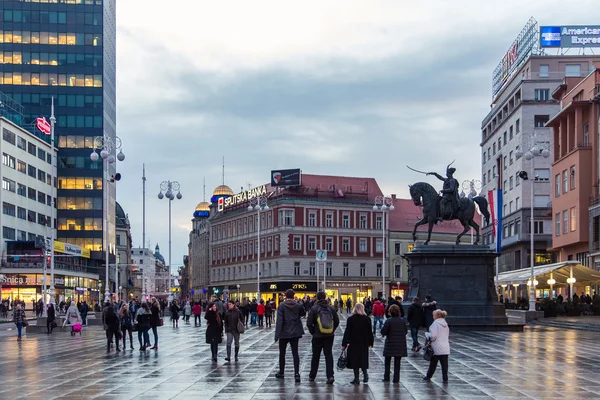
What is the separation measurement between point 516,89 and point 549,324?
4943cm

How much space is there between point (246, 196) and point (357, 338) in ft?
342

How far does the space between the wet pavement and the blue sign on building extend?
2743 inches

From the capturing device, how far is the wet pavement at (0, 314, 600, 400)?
17.7 m

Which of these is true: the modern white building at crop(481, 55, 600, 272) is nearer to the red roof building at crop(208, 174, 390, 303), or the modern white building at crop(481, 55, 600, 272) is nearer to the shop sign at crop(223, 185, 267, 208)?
the red roof building at crop(208, 174, 390, 303)

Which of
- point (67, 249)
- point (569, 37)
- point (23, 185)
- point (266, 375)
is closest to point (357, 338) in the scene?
point (266, 375)

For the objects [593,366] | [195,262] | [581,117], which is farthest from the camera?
[195,262]

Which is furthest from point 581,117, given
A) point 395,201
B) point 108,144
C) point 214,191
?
point 214,191

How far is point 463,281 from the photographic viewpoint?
43.8 metres

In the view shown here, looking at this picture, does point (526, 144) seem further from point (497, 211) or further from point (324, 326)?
point (324, 326)

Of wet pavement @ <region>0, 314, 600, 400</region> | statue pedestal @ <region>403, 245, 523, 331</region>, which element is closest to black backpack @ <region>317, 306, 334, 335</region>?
wet pavement @ <region>0, 314, 600, 400</region>

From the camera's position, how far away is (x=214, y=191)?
6491 inches

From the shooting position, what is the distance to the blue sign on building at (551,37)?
97375 millimetres

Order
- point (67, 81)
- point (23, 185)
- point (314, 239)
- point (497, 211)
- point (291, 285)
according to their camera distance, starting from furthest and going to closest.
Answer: point (67, 81)
point (314, 239)
point (291, 285)
point (23, 185)
point (497, 211)

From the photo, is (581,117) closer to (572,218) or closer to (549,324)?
(572,218)
